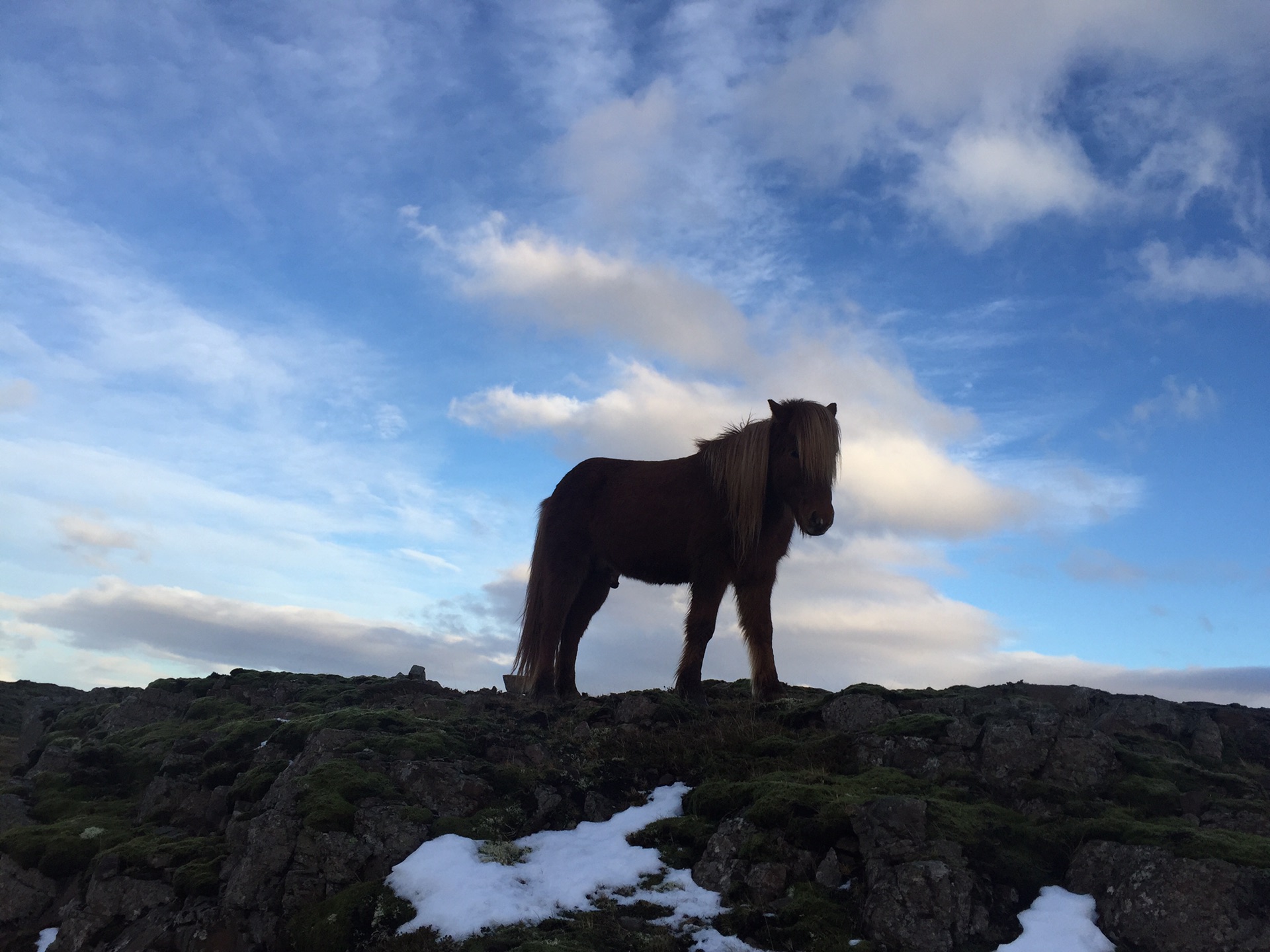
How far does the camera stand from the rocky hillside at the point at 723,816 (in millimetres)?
7543

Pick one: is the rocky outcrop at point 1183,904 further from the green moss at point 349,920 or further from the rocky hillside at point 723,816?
the green moss at point 349,920

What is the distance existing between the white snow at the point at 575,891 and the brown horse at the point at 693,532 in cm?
418

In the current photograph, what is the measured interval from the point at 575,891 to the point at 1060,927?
4.52 meters

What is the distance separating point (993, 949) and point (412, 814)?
614 cm

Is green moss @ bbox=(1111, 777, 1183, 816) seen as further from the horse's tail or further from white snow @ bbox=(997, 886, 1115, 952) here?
the horse's tail

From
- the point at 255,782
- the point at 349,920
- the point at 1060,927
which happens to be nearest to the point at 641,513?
the point at 255,782

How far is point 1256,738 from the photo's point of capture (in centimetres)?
1116

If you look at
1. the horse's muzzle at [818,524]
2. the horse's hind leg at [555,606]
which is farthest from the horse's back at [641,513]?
the horse's muzzle at [818,524]

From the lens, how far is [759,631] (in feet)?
43.5

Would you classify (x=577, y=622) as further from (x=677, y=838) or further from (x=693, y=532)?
(x=677, y=838)

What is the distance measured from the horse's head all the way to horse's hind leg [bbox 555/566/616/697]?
4.07 m

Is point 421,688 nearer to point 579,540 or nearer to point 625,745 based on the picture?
point 579,540

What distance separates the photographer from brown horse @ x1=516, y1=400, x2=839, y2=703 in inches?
510

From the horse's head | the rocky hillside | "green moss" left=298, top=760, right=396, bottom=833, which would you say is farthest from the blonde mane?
"green moss" left=298, top=760, right=396, bottom=833
